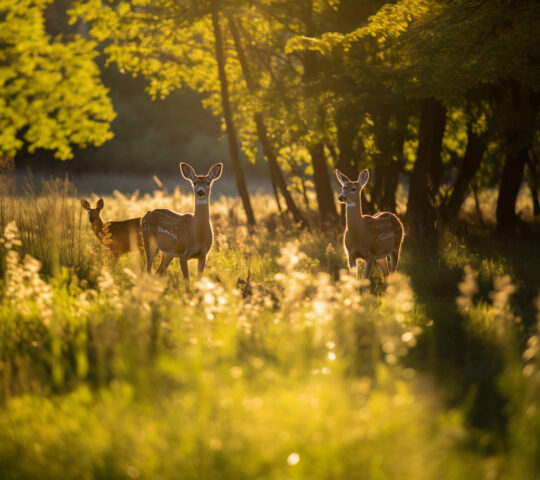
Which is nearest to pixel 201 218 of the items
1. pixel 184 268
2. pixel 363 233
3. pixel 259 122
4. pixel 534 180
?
pixel 184 268

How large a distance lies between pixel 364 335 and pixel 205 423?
243 centimetres

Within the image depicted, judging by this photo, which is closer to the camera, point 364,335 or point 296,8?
point 364,335

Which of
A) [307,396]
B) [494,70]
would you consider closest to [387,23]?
[494,70]

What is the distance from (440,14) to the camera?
9.27 metres

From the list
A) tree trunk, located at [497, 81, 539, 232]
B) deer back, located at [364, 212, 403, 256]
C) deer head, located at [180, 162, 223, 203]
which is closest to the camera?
deer head, located at [180, 162, 223, 203]

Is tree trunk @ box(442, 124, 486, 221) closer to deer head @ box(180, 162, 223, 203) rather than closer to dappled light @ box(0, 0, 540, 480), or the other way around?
dappled light @ box(0, 0, 540, 480)

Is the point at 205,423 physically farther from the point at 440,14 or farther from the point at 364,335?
the point at 440,14

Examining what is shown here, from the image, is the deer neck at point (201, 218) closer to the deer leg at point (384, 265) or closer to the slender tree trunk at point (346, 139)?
the deer leg at point (384, 265)

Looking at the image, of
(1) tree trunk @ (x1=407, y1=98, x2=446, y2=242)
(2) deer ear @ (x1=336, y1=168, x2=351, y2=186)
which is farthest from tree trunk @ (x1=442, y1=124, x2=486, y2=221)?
(2) deer ear @ (x1=336, y1=168, x2=351, y2=186)

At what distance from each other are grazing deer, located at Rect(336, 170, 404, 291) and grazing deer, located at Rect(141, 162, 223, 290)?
1.73 meters

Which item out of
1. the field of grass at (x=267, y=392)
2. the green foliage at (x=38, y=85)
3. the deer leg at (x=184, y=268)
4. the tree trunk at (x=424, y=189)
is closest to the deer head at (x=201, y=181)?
the deer leg at (x=184, y=268)

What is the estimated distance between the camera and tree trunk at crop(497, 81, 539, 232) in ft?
42.5

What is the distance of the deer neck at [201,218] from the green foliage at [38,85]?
459 inches

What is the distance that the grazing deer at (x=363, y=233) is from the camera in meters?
8.09
